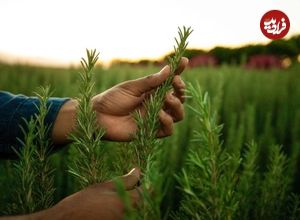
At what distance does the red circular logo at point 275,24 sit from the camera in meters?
1.35

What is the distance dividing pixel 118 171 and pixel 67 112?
A: 0.27m

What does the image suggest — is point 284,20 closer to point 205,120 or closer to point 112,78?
point 205,120

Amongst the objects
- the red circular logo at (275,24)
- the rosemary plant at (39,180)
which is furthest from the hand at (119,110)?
the red circular logo at (275,24)

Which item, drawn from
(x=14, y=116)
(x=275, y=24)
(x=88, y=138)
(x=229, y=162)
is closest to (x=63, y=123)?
(x=14, y=116)

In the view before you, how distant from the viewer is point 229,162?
61 cm

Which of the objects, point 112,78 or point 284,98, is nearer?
point 284,98

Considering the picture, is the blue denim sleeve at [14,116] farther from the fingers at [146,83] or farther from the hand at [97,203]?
the hand at [97,203]

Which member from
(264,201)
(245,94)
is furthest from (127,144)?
(245,94)

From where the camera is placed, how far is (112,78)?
4.55 metres

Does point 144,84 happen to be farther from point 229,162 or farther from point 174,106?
point 229,162

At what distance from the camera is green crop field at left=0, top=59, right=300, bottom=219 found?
538 millimetres

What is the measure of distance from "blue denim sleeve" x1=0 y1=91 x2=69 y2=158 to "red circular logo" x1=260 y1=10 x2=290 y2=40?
0.70 meters

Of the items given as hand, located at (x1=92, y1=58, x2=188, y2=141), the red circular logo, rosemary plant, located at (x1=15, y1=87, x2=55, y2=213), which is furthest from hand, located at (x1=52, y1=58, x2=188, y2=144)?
the red circular logo

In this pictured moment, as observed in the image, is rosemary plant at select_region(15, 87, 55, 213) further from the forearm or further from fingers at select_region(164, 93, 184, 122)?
fingers at select_region(164, 93, 184, 122)
